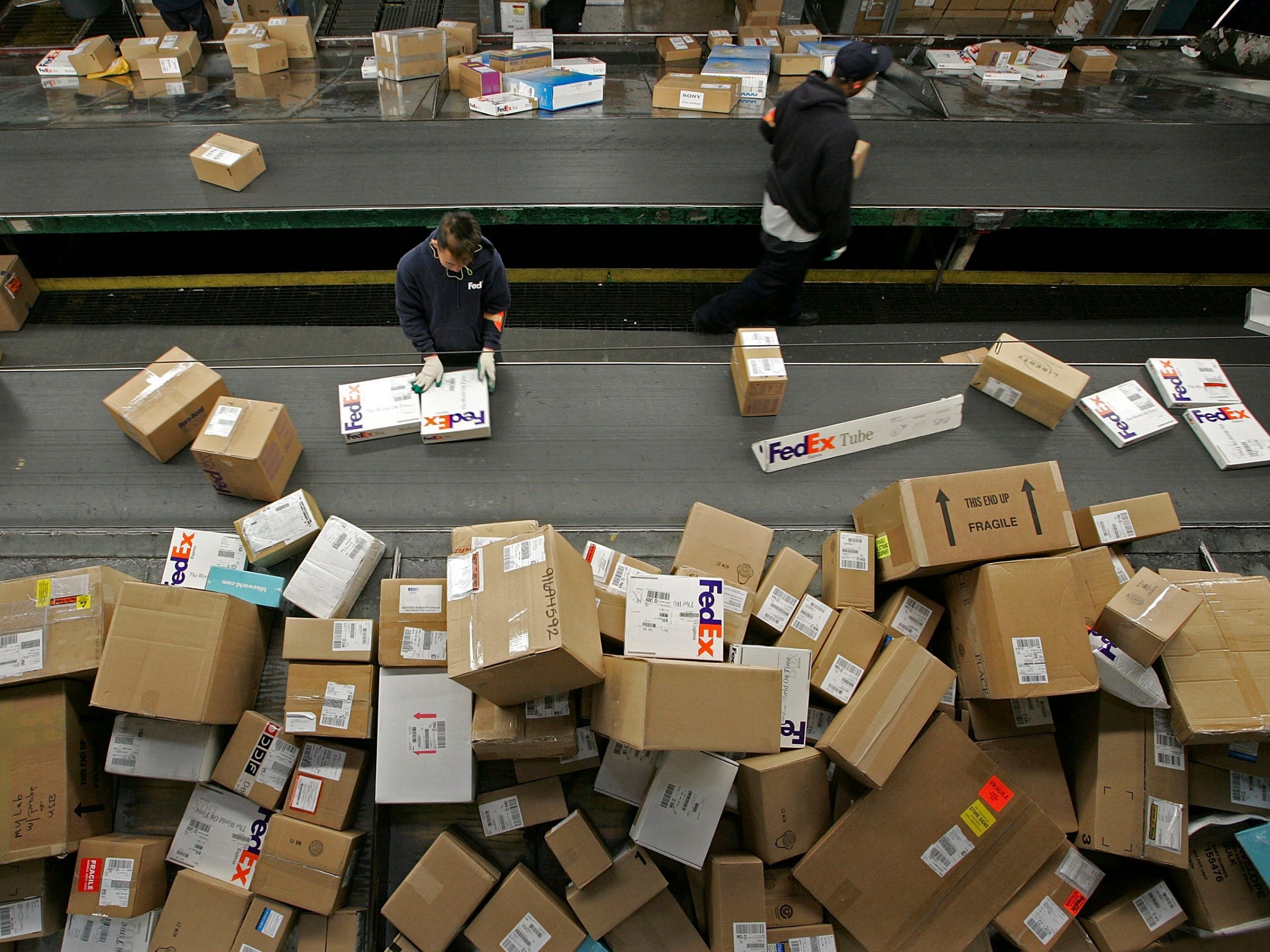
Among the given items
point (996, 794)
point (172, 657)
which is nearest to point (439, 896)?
A: point (172, 657)

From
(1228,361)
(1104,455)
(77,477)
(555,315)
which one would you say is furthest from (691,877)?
(1228,361)

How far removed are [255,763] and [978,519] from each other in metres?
2.33

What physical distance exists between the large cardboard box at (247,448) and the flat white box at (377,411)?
0.22m

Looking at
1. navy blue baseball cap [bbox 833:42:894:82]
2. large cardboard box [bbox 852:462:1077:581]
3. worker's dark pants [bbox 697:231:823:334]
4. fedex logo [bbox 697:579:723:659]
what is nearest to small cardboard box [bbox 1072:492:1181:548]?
large cardboard box [bbox 852:462:1077:581]

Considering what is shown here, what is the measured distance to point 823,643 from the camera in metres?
2.15

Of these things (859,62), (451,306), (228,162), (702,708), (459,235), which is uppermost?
(859,62)

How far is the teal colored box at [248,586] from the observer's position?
2131 mm

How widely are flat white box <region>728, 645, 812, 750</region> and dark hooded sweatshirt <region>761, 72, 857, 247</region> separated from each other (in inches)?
78.9

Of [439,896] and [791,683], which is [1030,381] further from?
[439,896]

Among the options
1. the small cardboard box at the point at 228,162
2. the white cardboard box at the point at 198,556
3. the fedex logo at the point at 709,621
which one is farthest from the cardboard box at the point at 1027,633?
the small cardboard box at the point at 228,162

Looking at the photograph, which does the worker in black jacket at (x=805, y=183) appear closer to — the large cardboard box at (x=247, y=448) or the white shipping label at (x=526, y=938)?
the large cardboard box at (x=247, y=448)

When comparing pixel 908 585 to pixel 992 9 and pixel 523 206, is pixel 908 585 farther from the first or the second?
pixel 992 9

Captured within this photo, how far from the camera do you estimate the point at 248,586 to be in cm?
215

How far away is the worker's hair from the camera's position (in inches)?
91.7
